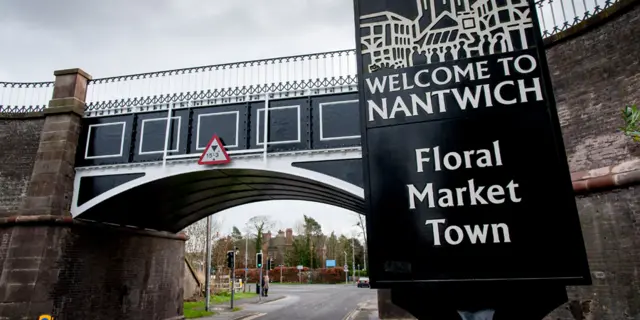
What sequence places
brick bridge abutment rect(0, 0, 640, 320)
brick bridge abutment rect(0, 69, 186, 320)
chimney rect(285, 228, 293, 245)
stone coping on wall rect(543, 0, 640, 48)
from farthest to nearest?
chimney rect(285, 228, 293, 245) < brick bridge abutment rect(0, 69, 186, 320) < stone coping on wall rect(543, 0, 640, 48) < brick bridge abutment rect(0, 0, 640, 320)

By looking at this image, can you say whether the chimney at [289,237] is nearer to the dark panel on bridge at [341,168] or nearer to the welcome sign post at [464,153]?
the dark panel on bridge at [341,168]

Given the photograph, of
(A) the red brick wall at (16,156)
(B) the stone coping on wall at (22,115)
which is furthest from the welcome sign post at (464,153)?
(B) the stone coping on wall at (22,115)

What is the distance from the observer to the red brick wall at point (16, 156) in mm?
11656

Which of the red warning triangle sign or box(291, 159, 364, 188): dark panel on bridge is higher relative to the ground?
the red warning triangle sign

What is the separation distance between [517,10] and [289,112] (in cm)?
813

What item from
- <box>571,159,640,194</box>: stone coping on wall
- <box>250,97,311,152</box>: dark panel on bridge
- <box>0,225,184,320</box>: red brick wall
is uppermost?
<box>250,97,311,152</box>: dark panel on bridge

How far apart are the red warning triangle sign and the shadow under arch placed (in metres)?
→ 0.42

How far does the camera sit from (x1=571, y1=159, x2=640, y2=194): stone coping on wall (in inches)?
279

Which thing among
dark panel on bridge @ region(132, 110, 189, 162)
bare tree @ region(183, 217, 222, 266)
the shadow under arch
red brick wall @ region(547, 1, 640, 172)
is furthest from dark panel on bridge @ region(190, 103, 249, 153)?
bare tree @ region(183, 217, 222, 266)

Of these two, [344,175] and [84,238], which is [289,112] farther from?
[84,238]

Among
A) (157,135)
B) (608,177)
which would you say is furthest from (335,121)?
(608,177)

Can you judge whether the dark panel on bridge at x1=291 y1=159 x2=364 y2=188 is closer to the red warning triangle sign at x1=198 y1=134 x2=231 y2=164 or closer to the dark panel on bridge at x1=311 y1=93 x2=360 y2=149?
the dark panel on bridge at x1=311 y1=93 x2=360 y2=149

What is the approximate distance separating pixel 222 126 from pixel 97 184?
4.12 m

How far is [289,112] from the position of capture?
10.6 meters
